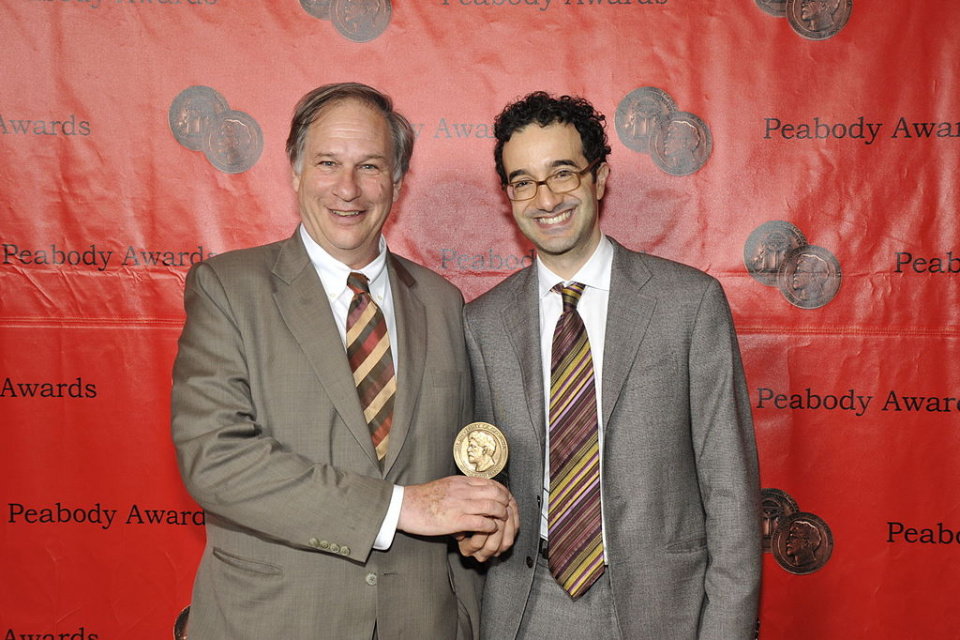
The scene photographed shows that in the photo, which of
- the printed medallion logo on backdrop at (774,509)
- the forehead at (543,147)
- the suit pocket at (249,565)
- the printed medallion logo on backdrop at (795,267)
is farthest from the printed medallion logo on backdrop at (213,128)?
the printed medallion logo on backdrop at (774,509)

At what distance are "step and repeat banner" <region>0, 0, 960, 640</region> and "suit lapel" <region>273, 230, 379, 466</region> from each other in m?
0.78

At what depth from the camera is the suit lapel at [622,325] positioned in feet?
6.03

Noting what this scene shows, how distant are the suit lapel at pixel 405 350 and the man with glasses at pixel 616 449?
0.23 metres

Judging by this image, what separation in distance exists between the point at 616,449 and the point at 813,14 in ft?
5.86

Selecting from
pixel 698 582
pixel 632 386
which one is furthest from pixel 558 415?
pixel 698 582

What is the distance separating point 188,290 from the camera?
1.88 metres

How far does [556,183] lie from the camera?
200cm

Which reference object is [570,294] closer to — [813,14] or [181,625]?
[813,14]

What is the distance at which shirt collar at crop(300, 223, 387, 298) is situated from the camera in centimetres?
198

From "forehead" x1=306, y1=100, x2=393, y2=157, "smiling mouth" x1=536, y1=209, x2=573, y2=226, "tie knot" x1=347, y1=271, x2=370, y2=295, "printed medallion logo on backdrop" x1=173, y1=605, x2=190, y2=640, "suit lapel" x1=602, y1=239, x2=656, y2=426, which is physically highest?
"forehead" x1=306, y1=100, x2=393, y2=157

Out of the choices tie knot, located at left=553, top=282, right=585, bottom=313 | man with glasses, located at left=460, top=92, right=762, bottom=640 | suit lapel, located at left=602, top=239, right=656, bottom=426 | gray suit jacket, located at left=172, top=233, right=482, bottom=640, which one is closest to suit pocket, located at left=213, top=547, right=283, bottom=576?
gray suit jacket, located at left=172, top=233, right=482, bottom=640

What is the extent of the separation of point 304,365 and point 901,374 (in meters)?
2.10

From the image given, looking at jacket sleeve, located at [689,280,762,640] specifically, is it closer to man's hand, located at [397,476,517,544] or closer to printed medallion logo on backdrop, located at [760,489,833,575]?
man's hand, located at [397,476,517,544]

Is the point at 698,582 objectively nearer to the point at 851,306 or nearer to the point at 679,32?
the point at 851,306
